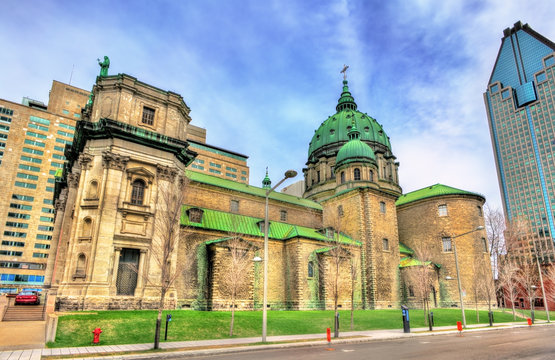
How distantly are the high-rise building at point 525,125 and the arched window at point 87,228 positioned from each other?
5231 inches

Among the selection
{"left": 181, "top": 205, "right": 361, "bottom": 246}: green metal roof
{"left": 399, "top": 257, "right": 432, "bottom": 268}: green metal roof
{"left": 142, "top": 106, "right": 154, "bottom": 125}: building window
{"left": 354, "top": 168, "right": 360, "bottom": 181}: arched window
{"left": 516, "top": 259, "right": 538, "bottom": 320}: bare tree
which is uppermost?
{"left": 354, "top": 168, "right": 360, "bottom": 181}: arched window

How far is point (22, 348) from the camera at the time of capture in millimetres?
14172

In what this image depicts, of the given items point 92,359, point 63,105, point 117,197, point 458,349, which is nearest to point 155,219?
point 117,197

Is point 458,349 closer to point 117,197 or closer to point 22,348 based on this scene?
point 22,348

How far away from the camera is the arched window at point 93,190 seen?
27.3 meters

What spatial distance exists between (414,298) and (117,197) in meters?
34.8

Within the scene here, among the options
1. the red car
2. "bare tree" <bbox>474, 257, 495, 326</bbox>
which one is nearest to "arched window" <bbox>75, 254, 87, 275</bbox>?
the red car

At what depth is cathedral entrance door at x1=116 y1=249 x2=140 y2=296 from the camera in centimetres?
2667

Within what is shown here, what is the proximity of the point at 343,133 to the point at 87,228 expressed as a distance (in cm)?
4928

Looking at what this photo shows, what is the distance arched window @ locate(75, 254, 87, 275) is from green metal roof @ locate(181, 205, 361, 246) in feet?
29.6

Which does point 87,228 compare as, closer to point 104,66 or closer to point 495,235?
point 104,66

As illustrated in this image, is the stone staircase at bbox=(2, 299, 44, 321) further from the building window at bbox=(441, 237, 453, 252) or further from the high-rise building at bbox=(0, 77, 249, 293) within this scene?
the high-rise building at bbox=(0, 77, 249, 293)

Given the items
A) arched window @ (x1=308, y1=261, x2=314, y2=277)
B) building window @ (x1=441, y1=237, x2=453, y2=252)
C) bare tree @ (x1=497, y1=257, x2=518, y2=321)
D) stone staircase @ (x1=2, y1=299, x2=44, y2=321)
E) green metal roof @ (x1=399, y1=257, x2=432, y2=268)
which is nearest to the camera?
stone staircase @ (x1=2, y1=299, x2=44, y2=321)

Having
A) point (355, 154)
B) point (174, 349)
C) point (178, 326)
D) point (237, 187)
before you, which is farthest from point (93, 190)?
point (355, 154)
